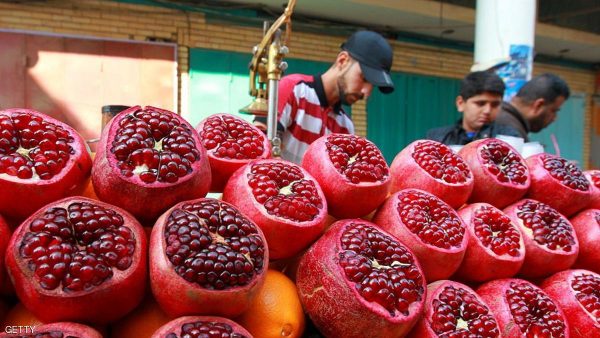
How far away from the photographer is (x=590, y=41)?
8820 mm

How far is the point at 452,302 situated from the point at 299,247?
44 centimetres

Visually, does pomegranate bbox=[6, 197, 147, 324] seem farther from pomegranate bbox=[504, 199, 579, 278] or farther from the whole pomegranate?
pomegranate bbox=[504, 199, 579, 278]

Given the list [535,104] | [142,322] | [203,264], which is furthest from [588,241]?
[535,104]

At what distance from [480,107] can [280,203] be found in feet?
8.72

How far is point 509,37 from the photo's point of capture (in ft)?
16.7

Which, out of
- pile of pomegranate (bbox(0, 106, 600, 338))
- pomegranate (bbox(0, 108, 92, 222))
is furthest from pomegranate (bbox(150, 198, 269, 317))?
pomegranate (bbox(0, 108, 92, 222))

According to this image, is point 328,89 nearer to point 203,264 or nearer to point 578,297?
point 578,297

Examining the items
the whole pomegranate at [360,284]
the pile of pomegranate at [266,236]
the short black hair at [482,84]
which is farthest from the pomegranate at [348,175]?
the short black hair at [482,84]

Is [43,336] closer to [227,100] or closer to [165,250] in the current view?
[165,250]

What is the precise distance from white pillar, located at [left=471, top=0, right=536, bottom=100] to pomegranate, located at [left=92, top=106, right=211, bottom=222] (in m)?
4.33

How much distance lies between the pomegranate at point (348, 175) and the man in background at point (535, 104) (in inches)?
103

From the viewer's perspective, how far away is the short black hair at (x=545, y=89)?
3848 mm

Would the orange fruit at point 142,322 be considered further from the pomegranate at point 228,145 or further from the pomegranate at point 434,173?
the pomegranate at point 434,173

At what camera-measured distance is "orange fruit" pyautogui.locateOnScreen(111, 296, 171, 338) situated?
3.56ft
